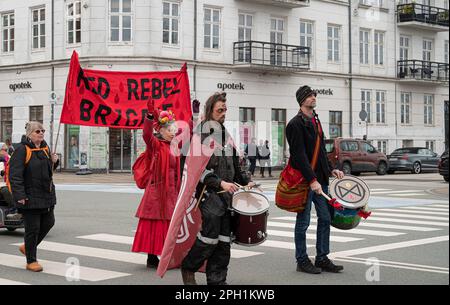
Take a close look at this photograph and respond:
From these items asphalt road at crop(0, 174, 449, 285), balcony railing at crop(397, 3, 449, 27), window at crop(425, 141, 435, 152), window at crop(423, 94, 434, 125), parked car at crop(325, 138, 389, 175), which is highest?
balcony railing at crop(397, 3, 449, 27)

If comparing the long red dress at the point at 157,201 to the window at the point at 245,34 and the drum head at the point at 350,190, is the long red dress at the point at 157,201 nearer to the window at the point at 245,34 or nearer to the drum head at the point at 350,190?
the drum head at the point at 350,190

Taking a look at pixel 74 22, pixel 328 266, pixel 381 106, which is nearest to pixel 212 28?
pixel 74 22

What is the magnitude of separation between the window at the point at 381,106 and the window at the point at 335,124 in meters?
3.29

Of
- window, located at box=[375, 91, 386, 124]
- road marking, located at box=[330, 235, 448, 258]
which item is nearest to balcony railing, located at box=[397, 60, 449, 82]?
window, located at box=[375, 91, 386, 124]

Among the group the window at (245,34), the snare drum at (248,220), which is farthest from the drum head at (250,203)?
the window at (245,34)

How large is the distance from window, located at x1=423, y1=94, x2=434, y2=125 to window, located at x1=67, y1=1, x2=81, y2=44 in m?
23.7

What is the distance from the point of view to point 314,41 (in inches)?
1603

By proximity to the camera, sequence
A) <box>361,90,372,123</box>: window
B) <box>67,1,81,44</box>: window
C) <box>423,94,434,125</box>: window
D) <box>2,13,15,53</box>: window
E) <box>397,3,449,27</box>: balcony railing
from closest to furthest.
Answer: <box>67,1,81,44</box>: window → <box>2,13,15,53</box>: window → <box>361,90,372,123</box>: window → <box>397,3,449,27</box>: balcony railing → <box>423,94,434,125</box>: window

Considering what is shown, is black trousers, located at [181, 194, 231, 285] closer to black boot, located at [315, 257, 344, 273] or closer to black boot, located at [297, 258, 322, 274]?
black boot, located at [297, 258, 322, 274]

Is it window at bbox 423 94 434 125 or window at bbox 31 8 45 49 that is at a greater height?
window at bbox 31 8 45 49

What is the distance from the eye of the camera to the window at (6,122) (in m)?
38.0

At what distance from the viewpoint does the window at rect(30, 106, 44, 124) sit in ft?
120

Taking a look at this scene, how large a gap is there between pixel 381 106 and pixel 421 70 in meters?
3.76
